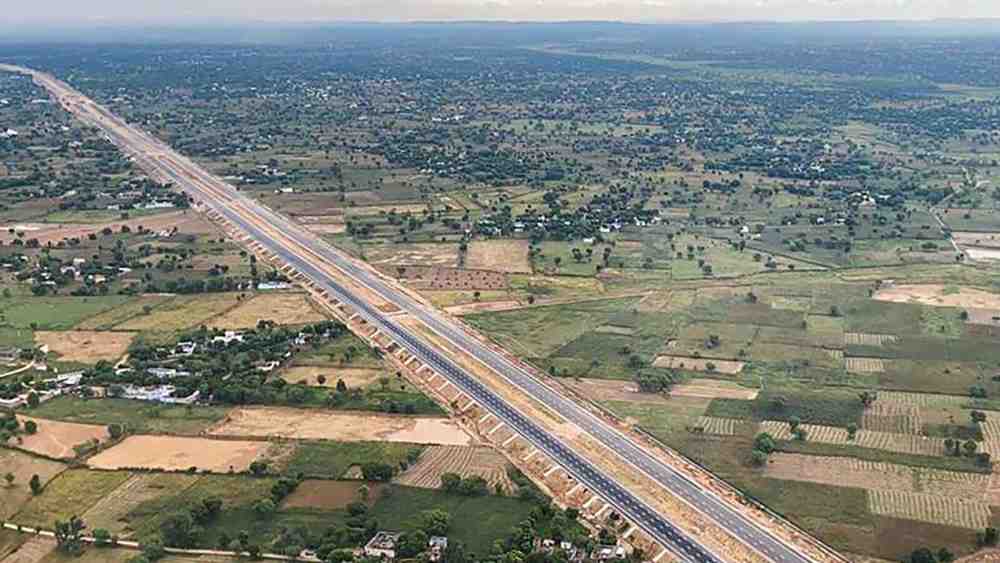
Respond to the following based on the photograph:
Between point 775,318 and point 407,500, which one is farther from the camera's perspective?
point 775,318

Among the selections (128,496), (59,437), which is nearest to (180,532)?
(128,496)

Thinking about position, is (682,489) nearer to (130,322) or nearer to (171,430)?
(171,430)

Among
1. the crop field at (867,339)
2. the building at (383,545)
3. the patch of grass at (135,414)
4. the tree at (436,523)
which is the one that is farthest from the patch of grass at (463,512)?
the crop field at (867,339)

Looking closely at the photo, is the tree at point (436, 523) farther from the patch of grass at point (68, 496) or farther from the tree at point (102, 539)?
the patch of grass at point (68, 496)

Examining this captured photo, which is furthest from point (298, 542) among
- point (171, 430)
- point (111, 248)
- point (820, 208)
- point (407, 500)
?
point (820, 208)

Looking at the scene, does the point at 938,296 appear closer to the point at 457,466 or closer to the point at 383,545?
the point at 457,466

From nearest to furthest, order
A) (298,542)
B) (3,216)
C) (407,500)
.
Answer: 1. (298,542)
2. (407,500)
3. (3,216)

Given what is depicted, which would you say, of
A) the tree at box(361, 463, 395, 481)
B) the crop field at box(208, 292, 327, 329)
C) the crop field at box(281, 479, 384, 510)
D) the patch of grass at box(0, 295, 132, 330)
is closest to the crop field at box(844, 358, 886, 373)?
the tree at box(361, 463, 395, 481)

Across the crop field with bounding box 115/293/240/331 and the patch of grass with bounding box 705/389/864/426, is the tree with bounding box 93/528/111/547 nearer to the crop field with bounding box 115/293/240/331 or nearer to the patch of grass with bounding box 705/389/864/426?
the crop field with bounding box 115/293/240/331
